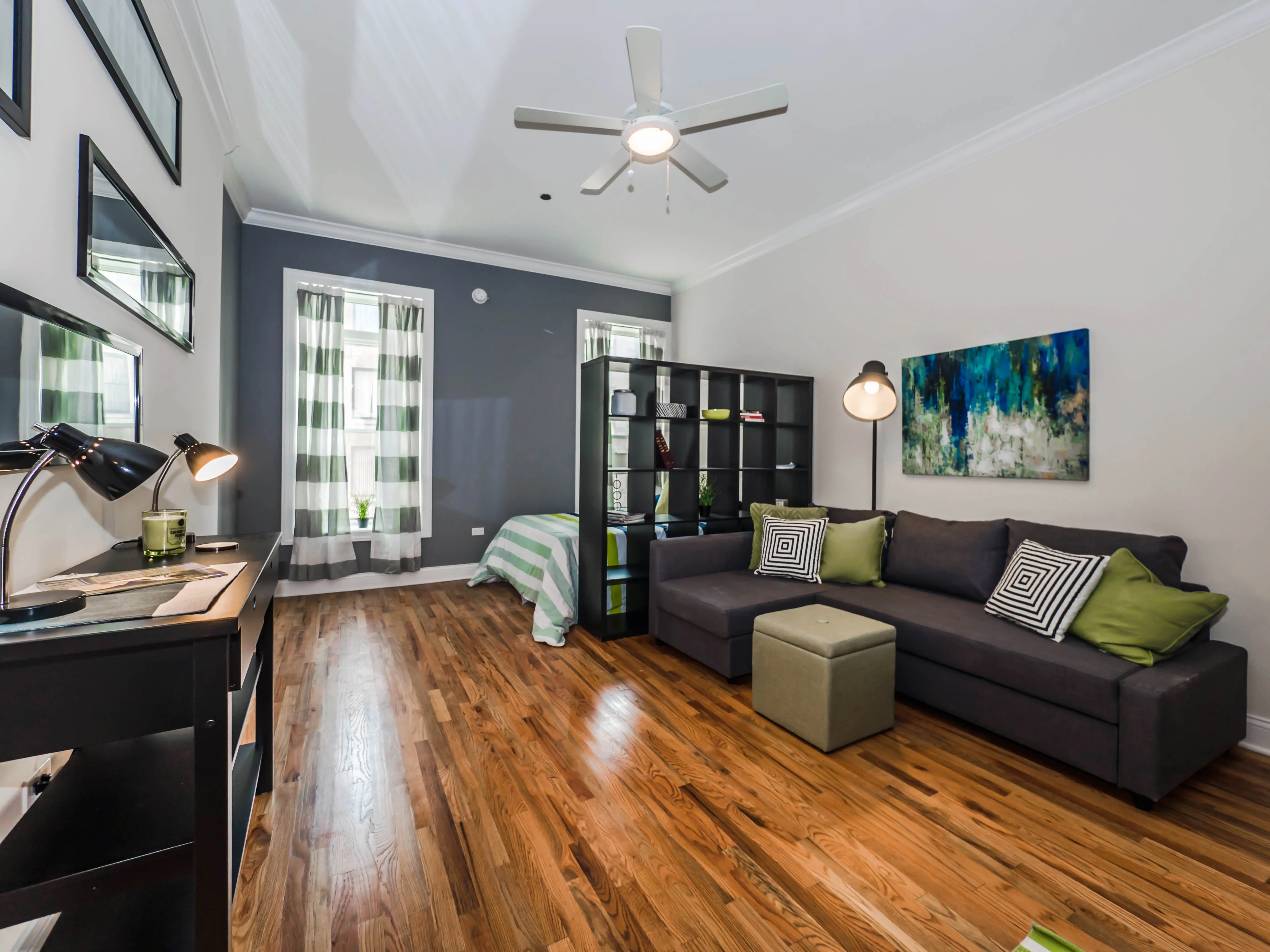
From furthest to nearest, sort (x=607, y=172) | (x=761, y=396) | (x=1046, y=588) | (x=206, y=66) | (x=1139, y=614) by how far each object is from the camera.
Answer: (x=761, y=396) < (x=607, y=172) < (x=206, y=66) < (x=1046, y=588) < (x=1139, y=614)

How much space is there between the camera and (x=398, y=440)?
4875 millimetres

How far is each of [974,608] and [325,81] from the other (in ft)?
13.6

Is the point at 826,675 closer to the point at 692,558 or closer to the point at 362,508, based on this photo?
the point at 692,558

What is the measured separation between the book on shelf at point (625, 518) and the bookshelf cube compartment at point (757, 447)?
1.01m

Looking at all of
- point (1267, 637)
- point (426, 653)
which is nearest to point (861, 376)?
point (1267, 637)

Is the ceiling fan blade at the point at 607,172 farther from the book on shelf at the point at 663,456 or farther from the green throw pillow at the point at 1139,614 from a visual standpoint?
the green throw pillow at the point at 1139,614

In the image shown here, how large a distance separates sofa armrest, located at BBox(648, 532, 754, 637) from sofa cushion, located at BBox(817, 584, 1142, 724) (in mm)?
766

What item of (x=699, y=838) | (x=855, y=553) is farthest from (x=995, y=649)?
(x=699, y=838)

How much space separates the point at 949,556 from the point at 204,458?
3397 millimetres

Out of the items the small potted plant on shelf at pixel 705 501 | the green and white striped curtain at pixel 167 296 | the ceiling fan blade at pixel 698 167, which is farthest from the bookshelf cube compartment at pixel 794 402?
the green and white striped curtain at pixel 167 296

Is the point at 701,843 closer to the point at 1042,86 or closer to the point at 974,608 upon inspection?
the point at 974,608

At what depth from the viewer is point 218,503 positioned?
11.1ft

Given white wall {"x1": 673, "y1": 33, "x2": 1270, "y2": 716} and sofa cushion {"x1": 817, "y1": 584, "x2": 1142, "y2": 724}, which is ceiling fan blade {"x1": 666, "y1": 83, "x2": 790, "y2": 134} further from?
sofa cushion {"x1": 817, "y1": 584, "x2": 1142, "y2": 724}

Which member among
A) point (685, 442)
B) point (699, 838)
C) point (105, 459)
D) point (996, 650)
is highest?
point (685, 442)
